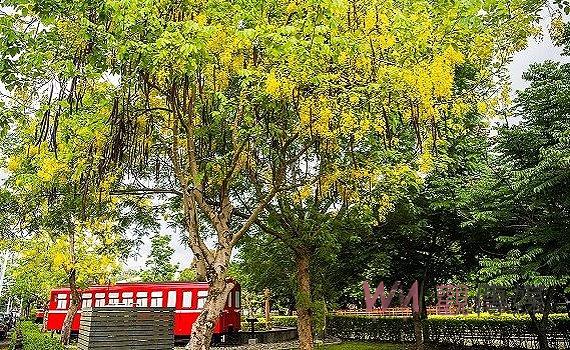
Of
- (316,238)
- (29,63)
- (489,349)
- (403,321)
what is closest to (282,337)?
(403,321)

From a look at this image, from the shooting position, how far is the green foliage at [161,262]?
2702 centimetres

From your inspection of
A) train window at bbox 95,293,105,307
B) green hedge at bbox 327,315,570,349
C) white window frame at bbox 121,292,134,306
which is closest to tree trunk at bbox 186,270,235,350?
green hedge at bbox 327,315,570,349

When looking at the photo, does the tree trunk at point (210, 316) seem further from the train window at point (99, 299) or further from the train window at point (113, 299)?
the train window at point (99, 299)

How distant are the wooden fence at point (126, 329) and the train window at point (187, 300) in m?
7.82

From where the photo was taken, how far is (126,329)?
5855 mm

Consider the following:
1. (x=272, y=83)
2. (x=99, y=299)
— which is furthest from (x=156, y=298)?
(x=272, y=83)

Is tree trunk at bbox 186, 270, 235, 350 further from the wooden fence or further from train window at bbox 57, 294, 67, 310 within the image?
train window at bbox 57, 294, 67, 310

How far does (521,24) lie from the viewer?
4.97m

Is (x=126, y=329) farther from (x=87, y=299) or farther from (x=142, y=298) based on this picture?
(x=87, y=299)

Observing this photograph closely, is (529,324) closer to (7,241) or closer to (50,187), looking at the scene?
(50,187)

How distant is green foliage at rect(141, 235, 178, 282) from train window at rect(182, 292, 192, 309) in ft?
43.9

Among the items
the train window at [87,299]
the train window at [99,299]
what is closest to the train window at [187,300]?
the train window at [99,299]

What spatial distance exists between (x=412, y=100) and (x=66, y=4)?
317 cm

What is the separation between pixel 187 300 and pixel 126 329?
8.19 metres
